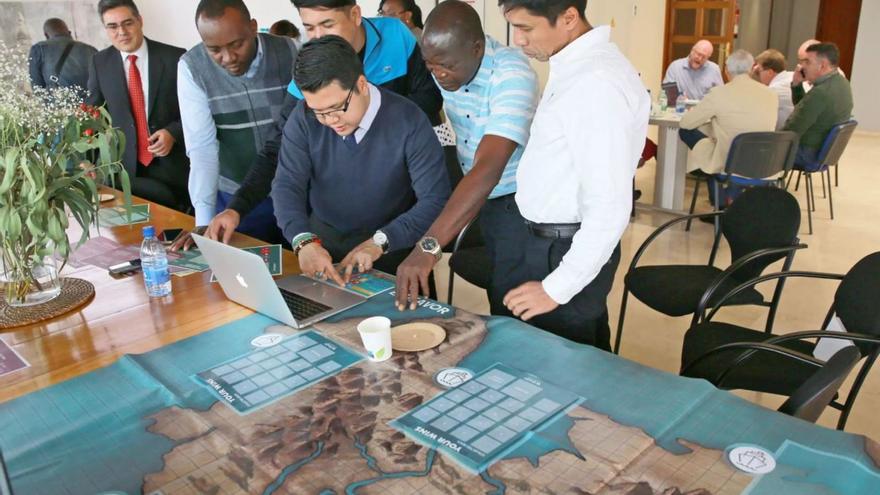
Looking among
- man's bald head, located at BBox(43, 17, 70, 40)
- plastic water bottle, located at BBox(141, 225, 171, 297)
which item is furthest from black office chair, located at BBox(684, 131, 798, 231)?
man's bald head, located at BBox(43, 17, 70, 40)

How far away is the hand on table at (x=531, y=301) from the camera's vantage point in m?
1.65

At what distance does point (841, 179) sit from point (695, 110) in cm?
261

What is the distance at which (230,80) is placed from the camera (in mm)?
2527

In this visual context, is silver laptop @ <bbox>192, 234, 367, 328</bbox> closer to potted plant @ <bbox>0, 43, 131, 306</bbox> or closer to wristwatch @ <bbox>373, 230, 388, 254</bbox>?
wristwatch @ <bbox>373, 230, 388, 254</bbox>

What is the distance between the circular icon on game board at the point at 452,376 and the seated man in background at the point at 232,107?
124 cm

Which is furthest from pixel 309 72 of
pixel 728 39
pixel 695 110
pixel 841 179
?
pixel 728 39

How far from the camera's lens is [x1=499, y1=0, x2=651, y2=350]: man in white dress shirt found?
1.51 m

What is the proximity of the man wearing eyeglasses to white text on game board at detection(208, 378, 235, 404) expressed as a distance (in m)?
0.55

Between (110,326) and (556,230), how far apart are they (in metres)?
1.16

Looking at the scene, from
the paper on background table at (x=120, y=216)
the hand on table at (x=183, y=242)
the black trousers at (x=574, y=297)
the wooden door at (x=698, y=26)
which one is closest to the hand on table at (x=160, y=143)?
the paper on background table at (x=120, y=216)

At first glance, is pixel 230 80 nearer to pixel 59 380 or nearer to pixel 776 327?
pixel 59 380

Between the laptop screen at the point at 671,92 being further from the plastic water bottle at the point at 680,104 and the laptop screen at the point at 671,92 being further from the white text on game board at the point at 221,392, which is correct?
the white text on game board at the point at 221,392

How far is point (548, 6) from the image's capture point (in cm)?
156

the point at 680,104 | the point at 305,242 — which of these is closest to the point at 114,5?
the point at 305,242
